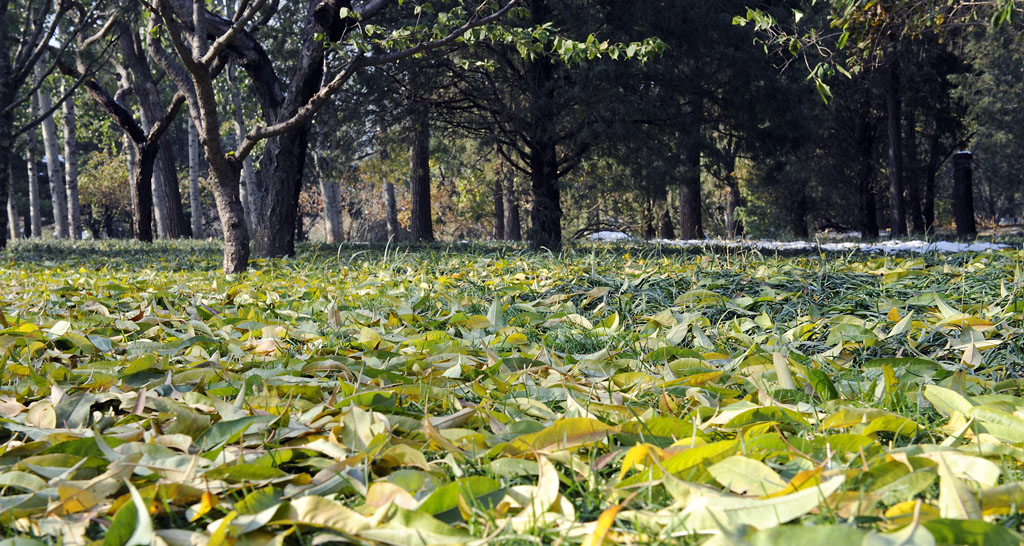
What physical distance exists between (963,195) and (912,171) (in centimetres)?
670

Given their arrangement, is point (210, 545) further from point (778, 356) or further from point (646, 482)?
point (778, 356)

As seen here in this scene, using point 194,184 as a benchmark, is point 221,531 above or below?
below

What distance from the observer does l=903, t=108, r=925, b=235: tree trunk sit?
63.8 feet

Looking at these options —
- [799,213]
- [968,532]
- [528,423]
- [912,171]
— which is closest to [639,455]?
[528,423]

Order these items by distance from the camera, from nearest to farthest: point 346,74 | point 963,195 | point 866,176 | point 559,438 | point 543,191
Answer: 1. point 559,438
2. point 346,74
3. point 543,191
4. point 963,195
5. point 866,176

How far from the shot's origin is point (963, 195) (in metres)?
13.4

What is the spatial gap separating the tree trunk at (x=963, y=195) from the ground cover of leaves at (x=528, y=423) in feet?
36.2

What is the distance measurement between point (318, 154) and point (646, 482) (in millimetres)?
12130

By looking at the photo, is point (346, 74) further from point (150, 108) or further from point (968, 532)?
point (150, 108)

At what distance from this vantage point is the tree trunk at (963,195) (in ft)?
42.5

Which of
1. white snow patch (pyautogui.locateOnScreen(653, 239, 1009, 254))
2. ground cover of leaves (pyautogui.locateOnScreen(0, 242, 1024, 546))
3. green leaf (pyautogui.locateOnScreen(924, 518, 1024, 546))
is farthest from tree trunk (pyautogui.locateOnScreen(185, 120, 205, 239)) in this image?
green leaf (pyautogui.locateOnScreen(924, 518, 1024, 546))

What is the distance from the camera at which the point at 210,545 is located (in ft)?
3.51

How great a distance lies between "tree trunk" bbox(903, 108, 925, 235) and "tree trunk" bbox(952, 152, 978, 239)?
5611mm

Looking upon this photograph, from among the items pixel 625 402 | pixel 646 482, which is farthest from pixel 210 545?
pixel 625 402
